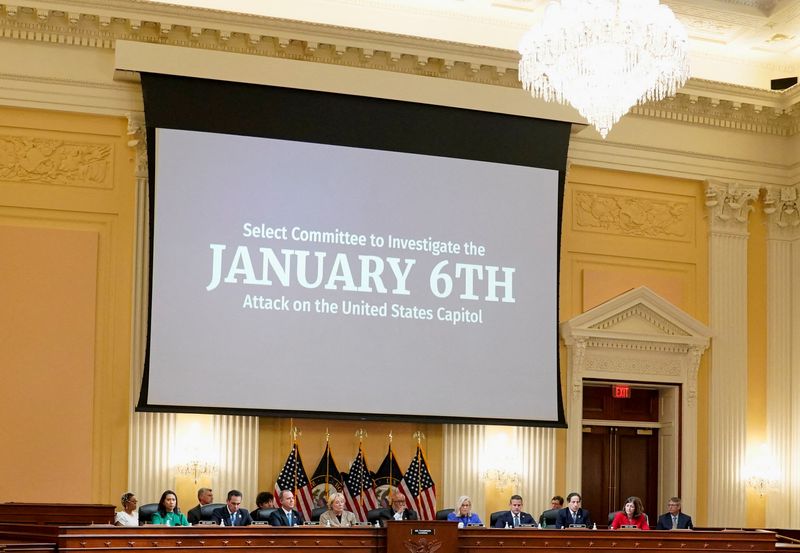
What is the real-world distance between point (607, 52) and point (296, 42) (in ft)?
14.6

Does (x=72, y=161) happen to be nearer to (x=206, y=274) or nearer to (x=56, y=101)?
(x=56, y=101)

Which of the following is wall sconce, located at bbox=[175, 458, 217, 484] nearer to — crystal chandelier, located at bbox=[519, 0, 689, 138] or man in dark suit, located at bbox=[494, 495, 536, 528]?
man in dark suit, located at bbox=[494, 495, 536, 528]

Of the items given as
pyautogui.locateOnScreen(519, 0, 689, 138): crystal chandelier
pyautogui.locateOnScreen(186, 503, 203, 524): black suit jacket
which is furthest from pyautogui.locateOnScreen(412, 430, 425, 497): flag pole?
pyautogui.locateOnScreen(519, 0, 689, 138): crystal chandelier

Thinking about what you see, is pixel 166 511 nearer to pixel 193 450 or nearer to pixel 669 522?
pixel 193 450

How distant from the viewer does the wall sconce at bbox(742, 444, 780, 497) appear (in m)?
13.8

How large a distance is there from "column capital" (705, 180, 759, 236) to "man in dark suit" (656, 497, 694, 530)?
3.75 metres

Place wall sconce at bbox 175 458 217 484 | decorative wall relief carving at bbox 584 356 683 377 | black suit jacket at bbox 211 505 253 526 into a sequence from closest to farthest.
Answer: black suit jacket at bbox 211 505 253 526 → wall sconce at bbox 175 458 217 484 → decorative wall relief carving at bbox 584 356 683 377

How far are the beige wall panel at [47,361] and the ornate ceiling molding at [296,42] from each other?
195 centimetres

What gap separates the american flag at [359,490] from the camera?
12.1m

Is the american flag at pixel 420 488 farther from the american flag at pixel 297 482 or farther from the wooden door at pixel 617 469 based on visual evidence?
the wooden door at pixel 617 469

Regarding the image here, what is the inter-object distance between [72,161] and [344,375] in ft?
11.1

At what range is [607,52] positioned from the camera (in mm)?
8945

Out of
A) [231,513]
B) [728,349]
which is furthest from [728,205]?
[231,513]

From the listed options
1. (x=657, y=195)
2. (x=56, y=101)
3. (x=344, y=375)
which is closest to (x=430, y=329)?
(x=344, y=375)
